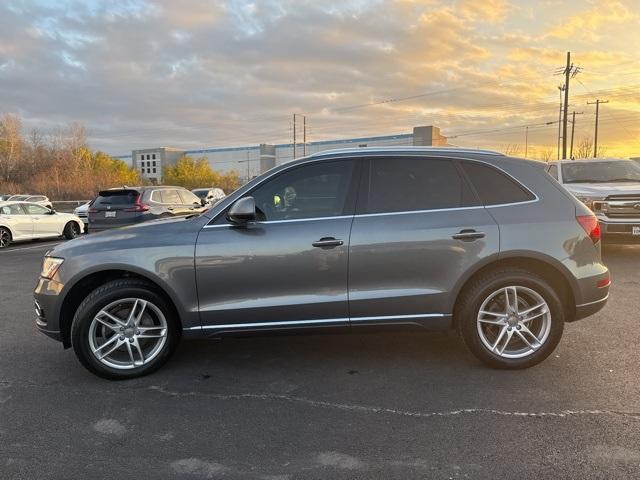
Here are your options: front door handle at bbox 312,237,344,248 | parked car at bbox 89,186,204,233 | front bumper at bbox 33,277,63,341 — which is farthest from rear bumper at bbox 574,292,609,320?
parked car at bbox 89,186,204,233

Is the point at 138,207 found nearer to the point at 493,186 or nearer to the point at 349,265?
the point at 349,265

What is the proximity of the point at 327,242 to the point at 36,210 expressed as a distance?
1455cm

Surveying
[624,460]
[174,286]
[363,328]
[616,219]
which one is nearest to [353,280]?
[363,328]

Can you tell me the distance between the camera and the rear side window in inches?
161

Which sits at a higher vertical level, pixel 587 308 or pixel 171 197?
pixel 171 197

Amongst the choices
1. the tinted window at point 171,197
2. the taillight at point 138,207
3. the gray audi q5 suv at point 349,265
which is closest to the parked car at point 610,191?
the gray audi q5 suv at point 349,265

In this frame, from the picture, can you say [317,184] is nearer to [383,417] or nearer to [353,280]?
[353,280]

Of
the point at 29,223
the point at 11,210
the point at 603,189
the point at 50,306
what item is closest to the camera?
the point at 50,306

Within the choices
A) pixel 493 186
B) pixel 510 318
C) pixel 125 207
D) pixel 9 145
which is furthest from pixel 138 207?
pixel 9 145

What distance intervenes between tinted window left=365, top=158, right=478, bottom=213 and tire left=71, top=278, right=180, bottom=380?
6.29 feet

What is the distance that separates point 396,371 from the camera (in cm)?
413

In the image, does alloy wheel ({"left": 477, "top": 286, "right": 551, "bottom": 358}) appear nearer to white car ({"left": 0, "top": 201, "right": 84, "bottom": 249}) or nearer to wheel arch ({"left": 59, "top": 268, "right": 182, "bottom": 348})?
wheel arch ({"left": 59, "top": 268, "right": 182, "bottom": 348})

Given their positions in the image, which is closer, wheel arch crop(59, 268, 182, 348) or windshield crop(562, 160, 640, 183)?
wheel arch crop(59, 268, 182, 348)

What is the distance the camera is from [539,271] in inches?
163
